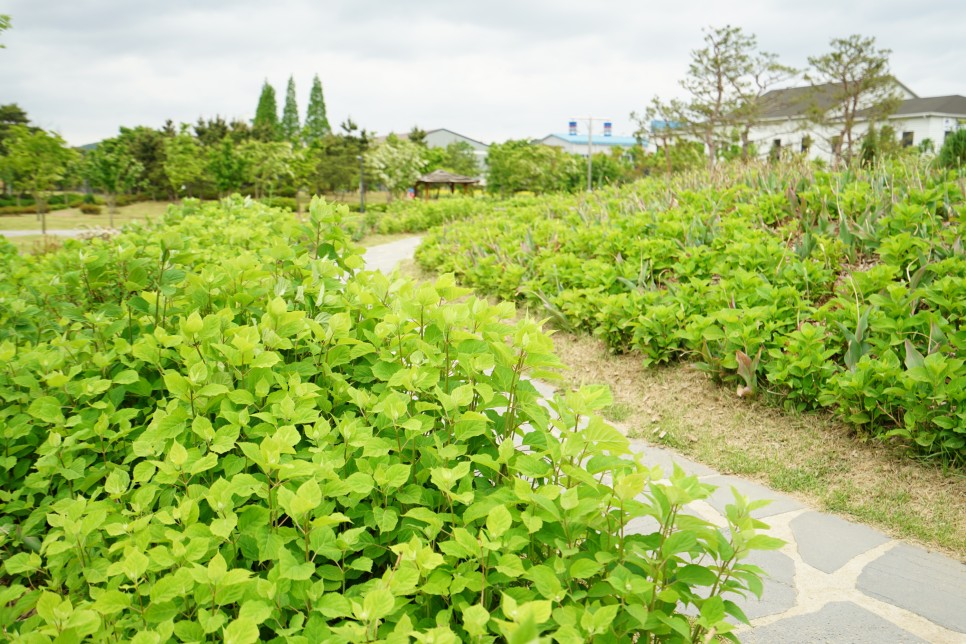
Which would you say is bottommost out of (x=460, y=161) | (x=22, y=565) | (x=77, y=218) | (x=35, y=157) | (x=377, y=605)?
(x=22, y=565)

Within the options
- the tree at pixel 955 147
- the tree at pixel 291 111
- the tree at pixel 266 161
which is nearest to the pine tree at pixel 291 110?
the tree at pixel 291 111

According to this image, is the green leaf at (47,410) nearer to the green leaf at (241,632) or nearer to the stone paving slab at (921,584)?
the green leaf at (241,632)

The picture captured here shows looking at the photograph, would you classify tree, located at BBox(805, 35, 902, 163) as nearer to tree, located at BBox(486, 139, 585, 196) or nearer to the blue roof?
tree, located at BBox(486, 139, 585, 196)

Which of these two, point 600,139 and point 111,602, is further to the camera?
point 600,139

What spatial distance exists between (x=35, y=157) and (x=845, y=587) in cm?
2582

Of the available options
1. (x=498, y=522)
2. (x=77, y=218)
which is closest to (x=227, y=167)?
(x=77, y=218)

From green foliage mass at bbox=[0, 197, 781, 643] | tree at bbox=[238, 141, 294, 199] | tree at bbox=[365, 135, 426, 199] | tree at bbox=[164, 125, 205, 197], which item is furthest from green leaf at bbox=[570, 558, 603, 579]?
tree at bbox=[365, 135, 426, 199]

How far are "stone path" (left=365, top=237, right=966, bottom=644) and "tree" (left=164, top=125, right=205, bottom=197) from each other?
123 ft

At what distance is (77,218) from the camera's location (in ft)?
107

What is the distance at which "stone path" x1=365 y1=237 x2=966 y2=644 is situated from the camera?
7.44ft

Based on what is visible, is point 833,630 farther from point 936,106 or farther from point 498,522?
point 936,106

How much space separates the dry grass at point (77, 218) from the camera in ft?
85.5

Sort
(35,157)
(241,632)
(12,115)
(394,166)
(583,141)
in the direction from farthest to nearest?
(583,141) < (394,166) < (12,115) < (35,157) < (241,632)

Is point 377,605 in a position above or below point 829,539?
above
